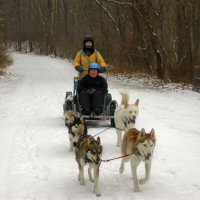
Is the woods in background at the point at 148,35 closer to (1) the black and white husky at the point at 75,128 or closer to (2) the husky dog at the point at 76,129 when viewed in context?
(1) the black and white husky at the point at 75,128

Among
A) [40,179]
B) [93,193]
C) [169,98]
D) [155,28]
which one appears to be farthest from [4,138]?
[155,28]

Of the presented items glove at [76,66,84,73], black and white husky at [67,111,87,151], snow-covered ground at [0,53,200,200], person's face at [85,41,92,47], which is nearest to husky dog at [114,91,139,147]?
snow-covered ground at [0,53,200,200]

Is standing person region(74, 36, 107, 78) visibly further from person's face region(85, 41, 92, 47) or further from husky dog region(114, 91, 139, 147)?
husky dog region(114, 91, 139, 147)

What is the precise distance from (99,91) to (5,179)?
3.53 metres

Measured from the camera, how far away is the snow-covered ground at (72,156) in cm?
496

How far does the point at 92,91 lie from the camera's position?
8391 mm

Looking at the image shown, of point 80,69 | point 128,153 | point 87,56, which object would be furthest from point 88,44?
point 128,153

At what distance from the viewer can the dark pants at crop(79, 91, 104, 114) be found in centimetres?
827

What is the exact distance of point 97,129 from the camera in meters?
8.47

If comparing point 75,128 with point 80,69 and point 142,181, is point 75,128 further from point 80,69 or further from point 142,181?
point 80,69

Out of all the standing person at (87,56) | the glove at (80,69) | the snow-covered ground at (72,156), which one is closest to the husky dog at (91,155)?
the snow-covered ground at (72,156)

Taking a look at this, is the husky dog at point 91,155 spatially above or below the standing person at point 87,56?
below

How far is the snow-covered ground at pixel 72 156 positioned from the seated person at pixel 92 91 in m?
0.50

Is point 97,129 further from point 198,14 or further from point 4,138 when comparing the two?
point 198,14
